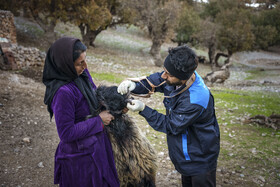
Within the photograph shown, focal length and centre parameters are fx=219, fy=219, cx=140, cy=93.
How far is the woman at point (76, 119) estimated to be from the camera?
2.12 metres

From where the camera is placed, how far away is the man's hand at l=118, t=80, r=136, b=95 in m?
2.74

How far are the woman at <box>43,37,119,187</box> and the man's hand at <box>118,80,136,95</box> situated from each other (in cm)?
35

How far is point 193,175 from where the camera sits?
2.51 meters

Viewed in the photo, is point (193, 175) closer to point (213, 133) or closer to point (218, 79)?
point (213, 133)

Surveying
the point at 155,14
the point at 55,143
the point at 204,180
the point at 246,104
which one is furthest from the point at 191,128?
the point at 155,14

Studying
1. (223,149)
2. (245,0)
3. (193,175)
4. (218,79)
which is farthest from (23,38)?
(245,0)

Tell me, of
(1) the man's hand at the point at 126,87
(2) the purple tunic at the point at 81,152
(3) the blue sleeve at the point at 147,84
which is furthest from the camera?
(3) the blue sleeve at the point at 147,84

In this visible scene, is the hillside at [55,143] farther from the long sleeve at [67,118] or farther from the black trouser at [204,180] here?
the long sleeve at [67,118]

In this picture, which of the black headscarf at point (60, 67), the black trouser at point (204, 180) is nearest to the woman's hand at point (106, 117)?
the black headscarf at point (60, 67)

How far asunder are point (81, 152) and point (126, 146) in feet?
2.23

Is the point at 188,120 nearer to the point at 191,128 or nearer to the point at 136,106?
the point at 191,128

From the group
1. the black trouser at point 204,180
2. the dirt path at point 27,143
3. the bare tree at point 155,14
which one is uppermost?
the bare tree at point 155,14

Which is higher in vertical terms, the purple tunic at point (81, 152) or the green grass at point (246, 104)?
the purple tunic at point (81, 152)

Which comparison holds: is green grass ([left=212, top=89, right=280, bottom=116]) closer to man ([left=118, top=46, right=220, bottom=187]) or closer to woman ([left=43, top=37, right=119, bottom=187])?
man ([left=118, top=46, right=220, bottom=187])
